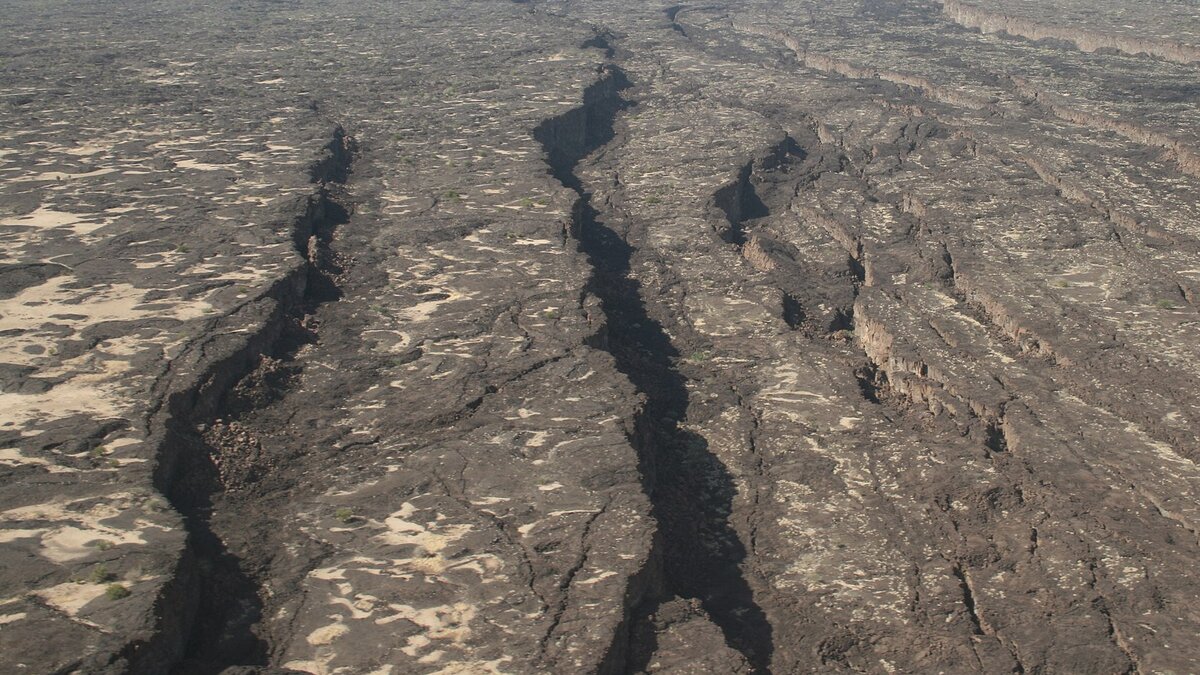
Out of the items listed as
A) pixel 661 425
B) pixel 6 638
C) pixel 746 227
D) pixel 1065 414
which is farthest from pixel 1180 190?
pixel 6 638

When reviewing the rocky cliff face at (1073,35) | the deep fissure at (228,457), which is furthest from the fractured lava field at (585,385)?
the rocky cliff face at (1073,35)

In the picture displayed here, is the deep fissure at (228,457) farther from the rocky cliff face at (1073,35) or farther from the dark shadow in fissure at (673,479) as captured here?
the rocky cliff face at (1073,35)

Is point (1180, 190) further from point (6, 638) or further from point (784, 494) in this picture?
point (6, 638)

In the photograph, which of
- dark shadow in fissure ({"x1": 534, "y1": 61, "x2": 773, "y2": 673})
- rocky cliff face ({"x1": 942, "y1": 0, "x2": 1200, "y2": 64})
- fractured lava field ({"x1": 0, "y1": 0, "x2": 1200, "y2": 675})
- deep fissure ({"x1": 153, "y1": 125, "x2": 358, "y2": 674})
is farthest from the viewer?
rocky cliff face ({"x1": 942, "y1": 0, "x2": 1200, "y2": 64})

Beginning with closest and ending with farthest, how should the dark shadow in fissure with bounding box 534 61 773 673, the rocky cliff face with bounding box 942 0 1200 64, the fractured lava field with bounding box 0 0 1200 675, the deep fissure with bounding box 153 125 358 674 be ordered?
the deep fissure with bounding box 153 125 358 674 < the fractured lava field with bounding box 0 0 1200 675 < the dark shadow in fissure with bounding box 534 61 773 673 < the rocky cliff face with bounding box 942 0 1200 64

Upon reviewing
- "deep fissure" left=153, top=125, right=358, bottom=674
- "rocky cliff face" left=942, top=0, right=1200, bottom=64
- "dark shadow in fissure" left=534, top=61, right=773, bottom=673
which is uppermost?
"rocky cliff face" left=942, top=0, right=1200, bottom=64


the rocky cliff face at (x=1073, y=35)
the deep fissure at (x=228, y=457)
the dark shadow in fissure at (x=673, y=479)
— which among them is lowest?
the dark shadow in fissure at (x=673, y=479)

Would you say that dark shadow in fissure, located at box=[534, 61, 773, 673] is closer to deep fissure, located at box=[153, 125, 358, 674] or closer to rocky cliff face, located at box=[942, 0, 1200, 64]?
deep fissure, located at box=[153, 125, 358, 674]

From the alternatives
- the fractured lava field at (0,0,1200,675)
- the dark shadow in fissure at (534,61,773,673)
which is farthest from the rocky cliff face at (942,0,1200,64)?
the dark shadow in fissure at (534,61,773,673)
